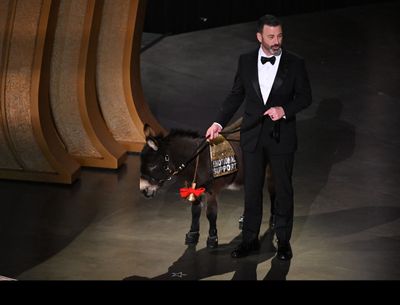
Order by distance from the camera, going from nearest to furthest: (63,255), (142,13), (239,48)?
(63,255) < (142,13) < (239,48)

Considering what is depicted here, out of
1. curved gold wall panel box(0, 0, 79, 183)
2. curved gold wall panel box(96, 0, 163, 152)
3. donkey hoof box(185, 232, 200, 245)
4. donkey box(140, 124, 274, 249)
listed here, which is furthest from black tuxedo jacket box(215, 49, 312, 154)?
curved gold wall panel box(96, 0, 163, 152)

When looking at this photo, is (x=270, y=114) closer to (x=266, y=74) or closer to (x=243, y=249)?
(x=266, y=74)

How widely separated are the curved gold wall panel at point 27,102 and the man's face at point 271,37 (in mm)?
2084

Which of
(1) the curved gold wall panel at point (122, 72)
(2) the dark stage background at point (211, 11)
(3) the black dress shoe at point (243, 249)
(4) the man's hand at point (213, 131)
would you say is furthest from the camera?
(2) the dark stage background at point (211, 11)

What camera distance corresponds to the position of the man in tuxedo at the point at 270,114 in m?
5.34

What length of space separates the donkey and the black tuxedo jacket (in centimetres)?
33

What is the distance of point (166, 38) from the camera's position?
448 inches

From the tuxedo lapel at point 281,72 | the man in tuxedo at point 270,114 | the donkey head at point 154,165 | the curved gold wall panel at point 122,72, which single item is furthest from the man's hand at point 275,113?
the curved gold wall panel at point 122,72

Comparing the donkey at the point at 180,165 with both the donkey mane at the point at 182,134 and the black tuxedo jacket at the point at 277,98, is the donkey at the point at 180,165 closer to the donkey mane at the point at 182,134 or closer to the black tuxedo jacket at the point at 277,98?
the donkey mane at the point at 182,134

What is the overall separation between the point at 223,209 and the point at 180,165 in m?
1.06

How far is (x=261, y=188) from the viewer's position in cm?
565
